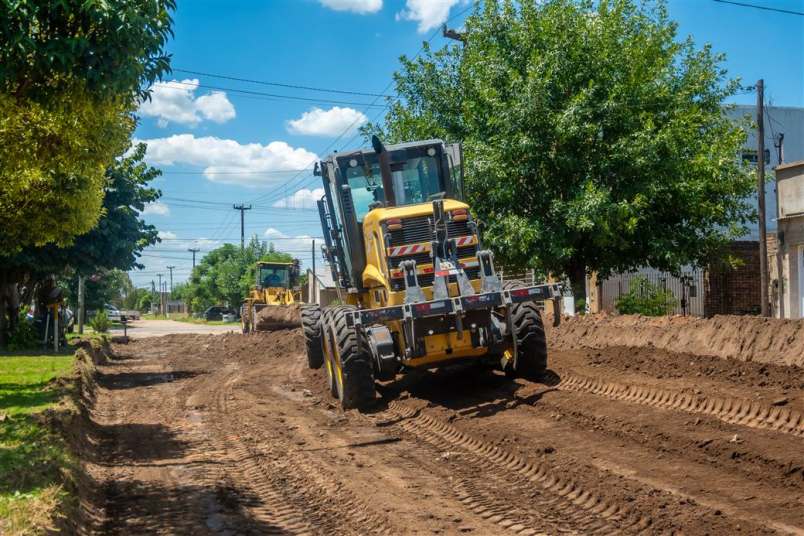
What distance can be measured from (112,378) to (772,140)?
1189 inches

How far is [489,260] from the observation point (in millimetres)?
11594

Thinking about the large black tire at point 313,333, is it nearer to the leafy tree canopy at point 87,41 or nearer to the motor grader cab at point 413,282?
the motor grader cab at point 413,282

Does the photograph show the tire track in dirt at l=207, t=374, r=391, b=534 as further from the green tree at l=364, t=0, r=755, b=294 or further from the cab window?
the cab window

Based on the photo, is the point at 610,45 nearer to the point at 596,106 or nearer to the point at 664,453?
the point at 596,106

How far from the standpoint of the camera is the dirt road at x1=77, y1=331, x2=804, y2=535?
625 cm

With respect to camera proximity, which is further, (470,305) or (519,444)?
(470,305)

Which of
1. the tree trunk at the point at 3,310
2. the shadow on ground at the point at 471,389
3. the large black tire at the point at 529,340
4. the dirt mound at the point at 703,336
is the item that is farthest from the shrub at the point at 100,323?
the large black tire at the point at 529,340

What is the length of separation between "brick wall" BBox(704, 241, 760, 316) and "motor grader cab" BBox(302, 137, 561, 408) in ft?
58.1

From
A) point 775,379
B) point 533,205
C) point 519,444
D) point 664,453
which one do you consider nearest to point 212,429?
point 519,444

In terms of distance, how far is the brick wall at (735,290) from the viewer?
91.0 ft

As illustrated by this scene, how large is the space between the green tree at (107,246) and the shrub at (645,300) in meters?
15.0

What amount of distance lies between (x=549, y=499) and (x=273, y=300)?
31.0m

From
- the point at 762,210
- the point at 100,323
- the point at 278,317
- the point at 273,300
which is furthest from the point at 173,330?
the point at 762,210

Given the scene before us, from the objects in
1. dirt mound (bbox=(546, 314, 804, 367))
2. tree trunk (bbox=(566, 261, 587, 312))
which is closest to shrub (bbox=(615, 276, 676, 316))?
tree trunk (bbox=(566, 261, 587, 312))
